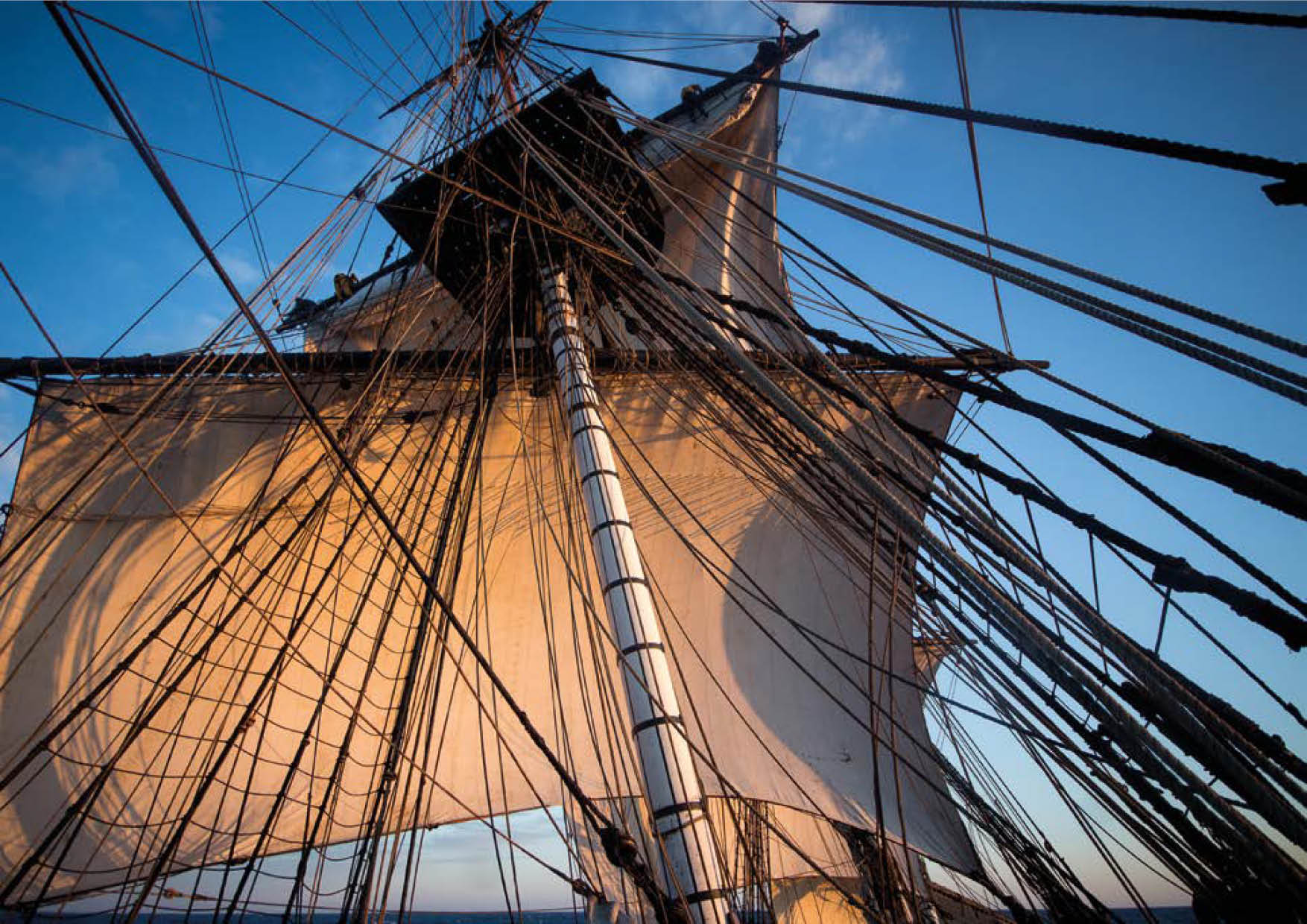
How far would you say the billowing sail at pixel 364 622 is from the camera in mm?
4648

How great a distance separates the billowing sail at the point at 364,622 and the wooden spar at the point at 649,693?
0.88m

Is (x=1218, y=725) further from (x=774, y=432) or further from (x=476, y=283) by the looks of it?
(x=476, y=283)

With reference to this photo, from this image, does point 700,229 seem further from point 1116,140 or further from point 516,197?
point 1116,140

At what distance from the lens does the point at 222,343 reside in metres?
4.75

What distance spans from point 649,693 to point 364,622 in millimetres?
4140

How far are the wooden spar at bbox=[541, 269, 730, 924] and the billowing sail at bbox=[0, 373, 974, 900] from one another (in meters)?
0.88

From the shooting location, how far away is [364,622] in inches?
229

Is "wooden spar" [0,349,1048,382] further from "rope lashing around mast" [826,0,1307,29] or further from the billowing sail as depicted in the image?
"rope lashing around mast" [826,0,1307,29]

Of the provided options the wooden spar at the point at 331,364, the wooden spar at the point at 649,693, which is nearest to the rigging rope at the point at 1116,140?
the wooden spar at the point at 649,693

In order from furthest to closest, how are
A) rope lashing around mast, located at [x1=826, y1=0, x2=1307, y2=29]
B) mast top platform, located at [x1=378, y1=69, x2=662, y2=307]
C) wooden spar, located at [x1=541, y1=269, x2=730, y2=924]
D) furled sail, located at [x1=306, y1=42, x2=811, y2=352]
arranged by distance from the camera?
furled sail, located at [x1=306, y1=42, x2=811, y2=352] < mast top platform, located at [x1=378, y1=69, x2=662, y2=307] < wooden spar, located at [x1=541, y1=269, x2=730, y2=924] < rope lashing around mast, located at [x1=826, y1=0, x2=1307, y2=29]

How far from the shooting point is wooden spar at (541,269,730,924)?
7.86 feet

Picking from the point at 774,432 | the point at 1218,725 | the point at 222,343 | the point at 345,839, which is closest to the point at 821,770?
the point at 774,432

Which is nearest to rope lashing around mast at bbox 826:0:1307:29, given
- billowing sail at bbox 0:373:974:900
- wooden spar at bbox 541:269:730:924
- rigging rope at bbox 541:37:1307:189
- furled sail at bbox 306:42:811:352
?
rigging rope at bbox 541:37:1307:189

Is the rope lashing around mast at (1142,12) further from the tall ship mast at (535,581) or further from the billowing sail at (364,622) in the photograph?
the billowing sail at (364,622)
